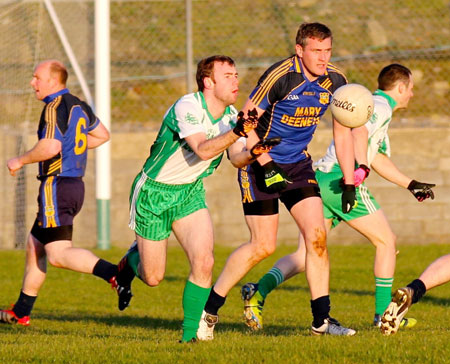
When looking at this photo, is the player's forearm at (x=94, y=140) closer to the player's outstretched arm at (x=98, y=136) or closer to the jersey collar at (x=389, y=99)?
the player's outstretched arm at (x=98, y=136)

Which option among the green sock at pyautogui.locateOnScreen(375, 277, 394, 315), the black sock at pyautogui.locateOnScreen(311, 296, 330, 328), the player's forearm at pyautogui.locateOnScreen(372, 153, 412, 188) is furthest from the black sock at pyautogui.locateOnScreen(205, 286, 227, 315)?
the player's forearm at pyautogui.locateOnScreen(372, 153, 412, 188)

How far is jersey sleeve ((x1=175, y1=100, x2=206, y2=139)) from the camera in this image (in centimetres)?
708

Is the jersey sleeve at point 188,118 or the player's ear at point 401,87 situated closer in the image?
the jersey sleeve at point 188,118

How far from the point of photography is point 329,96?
807 centimetres

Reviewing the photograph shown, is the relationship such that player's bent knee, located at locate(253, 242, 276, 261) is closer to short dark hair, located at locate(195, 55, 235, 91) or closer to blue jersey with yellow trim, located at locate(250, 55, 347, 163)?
blue jersey with yellow trim, located at locate(250, 55, 347, 163)

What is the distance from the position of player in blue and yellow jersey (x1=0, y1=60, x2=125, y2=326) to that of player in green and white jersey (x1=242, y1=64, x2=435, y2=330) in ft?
4.91

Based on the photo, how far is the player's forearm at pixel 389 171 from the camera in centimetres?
922

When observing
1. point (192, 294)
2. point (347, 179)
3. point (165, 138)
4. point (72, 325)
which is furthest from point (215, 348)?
point (72, 325)

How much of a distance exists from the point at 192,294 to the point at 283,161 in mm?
1609

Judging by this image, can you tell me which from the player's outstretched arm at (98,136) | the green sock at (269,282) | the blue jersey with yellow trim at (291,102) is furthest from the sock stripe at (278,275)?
the player's outstretched arm at (98,136)

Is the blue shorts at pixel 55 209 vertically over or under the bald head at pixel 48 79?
under

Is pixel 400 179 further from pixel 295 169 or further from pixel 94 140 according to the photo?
pixel 94 140

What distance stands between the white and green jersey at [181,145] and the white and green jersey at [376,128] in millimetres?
1812

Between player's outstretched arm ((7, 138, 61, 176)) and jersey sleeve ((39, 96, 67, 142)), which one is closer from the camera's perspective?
player's outstretched arm ((7, 138, 61, 176))
